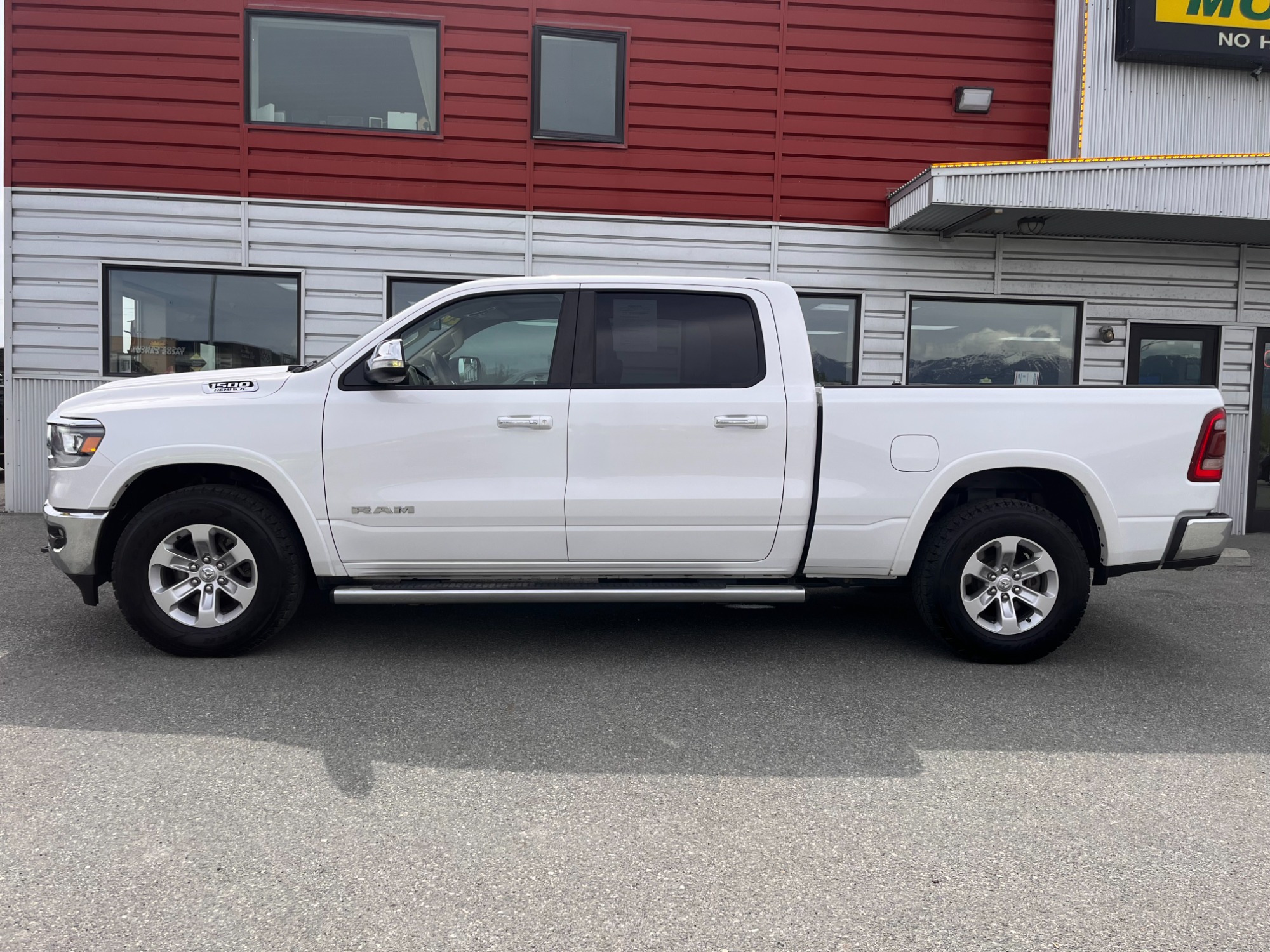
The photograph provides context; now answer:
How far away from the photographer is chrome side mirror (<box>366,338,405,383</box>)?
4.56m

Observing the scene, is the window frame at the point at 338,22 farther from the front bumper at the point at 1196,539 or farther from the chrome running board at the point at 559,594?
the front bumper at the point at 1196,539

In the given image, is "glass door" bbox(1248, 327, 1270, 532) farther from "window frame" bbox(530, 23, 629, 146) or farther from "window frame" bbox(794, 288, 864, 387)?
"window frame" bbox(530, 23, 629, 146)

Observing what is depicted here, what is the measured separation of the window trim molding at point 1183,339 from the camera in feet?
34.2

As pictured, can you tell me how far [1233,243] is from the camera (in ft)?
34.0

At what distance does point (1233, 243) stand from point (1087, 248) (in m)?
1.64

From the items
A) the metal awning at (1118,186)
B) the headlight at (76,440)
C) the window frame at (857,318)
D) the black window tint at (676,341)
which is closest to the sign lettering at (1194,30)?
the metal awning at (1118,186)

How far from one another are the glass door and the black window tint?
8398 millimetres

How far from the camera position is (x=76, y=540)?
4703mm

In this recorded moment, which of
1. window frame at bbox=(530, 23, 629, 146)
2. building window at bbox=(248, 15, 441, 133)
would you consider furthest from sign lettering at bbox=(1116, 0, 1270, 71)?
building window at bbox=(248, 15, 441, 133)

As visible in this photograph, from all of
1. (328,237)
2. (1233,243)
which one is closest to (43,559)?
(328,237)

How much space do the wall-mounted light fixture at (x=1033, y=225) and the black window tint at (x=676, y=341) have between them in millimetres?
5877

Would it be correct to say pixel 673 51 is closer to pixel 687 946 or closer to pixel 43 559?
pixel 43 559

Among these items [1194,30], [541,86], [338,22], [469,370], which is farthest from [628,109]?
[469,370]

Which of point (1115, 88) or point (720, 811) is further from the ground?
point (1115, 88)
